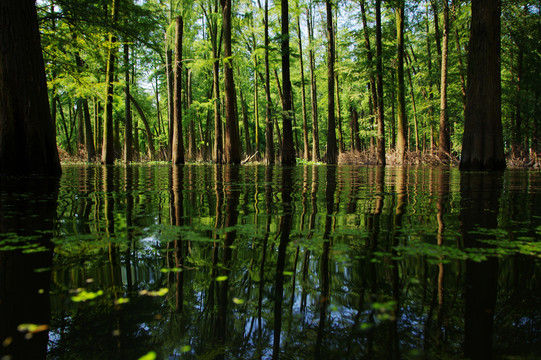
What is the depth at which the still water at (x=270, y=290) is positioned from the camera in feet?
2.69

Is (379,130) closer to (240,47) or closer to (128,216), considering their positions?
(240,47)

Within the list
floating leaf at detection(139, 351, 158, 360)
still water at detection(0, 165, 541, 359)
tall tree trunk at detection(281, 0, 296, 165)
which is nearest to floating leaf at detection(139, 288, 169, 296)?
still water at detection(0, 165, 541, 359)

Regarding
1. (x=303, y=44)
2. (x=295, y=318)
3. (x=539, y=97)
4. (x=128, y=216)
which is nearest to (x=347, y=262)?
(x=295, y=318)

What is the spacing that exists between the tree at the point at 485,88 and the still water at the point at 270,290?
25.5 ft

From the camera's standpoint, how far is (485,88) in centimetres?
842

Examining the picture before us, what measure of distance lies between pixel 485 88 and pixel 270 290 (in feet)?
31.3

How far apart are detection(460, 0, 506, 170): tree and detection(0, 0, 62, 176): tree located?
33.3 feet

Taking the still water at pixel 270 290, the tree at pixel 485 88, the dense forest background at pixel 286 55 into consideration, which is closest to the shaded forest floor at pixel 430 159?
the dense forest background at pixel 286 55

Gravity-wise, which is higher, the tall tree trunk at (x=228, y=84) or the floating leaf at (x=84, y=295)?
the tall tree trunk at (x=228, y=84)

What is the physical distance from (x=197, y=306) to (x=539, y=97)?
22.8 meters

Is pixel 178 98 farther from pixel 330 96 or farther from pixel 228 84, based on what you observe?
pixel 330 96

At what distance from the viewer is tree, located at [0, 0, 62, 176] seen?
6.07 meters

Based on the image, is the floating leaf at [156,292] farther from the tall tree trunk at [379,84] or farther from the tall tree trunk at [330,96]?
the tall tree trunk at [330,96]

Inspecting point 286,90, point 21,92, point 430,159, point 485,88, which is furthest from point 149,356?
point 430,159
